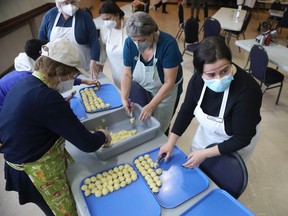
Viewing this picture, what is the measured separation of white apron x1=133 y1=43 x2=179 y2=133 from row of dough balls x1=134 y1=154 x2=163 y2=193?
62cm

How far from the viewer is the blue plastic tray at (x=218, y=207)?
91 centimetres

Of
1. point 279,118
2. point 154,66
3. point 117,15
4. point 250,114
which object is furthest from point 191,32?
point 250,114

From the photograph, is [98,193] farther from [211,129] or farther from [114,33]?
[114,33]

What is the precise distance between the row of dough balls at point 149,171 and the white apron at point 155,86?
0.62 metres

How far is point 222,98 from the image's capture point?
1.03 m

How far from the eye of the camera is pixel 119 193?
3.30 ft

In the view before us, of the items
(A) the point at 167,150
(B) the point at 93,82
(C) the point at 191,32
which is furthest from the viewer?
(C) the point at 191,32

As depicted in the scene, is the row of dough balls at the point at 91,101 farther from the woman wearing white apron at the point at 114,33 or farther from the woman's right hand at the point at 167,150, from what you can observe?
the woman's right hand at the point at 167,150

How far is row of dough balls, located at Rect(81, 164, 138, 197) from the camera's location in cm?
101

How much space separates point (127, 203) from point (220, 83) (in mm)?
702

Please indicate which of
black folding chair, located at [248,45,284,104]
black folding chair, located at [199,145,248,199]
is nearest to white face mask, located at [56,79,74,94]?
black folding chair, located at [199,145,248,199]

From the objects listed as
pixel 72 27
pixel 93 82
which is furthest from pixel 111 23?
pixel 93 82

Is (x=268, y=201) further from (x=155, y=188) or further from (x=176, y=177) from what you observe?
(x=155, y=188)

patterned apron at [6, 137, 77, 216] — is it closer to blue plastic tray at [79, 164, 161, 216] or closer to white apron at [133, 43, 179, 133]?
blue plastic tray at [79, 164, 161, 216]
